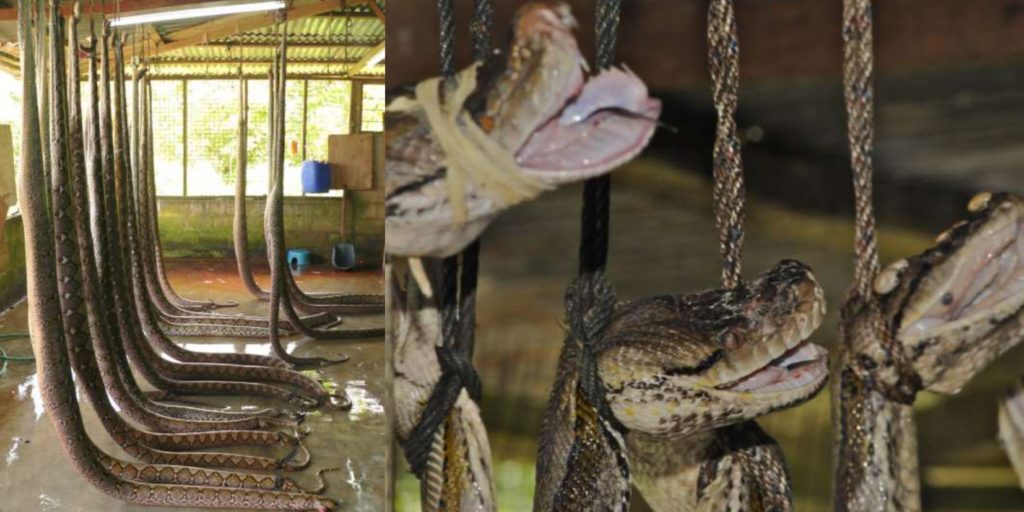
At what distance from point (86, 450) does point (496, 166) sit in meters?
2.47

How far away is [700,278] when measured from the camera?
1.24 metres

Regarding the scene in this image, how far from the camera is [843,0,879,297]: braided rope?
3.88 ft

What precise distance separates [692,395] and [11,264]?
5.48 meters

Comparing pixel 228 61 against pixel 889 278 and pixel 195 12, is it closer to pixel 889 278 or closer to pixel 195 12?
pixel 195 12

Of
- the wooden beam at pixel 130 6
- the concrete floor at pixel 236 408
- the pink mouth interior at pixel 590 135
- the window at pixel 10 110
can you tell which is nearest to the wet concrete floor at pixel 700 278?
the pink mouth interior at pixel 590 135

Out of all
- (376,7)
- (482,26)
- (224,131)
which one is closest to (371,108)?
(376,7)

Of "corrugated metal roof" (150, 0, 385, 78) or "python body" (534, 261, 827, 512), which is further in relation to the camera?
"corrugated metal roof" (150, 0, 385, 78)

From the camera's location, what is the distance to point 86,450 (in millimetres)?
2928

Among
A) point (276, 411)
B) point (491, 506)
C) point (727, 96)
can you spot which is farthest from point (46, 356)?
point (727, 96)

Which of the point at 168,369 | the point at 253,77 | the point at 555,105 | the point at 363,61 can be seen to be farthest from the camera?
the point at 253,77

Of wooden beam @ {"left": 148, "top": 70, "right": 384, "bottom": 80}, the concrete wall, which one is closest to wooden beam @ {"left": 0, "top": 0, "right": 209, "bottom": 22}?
wooden beam @ {"left": 148, "top": 70, "right": 384, "bottom": 80}

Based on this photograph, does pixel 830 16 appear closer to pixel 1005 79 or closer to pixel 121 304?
pixel 1005 79

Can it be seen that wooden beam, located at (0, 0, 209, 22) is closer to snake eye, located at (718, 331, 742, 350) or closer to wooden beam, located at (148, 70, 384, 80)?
wooden beam, located at (148, 70, 384, 80)

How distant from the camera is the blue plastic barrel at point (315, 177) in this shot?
13.8 feet
